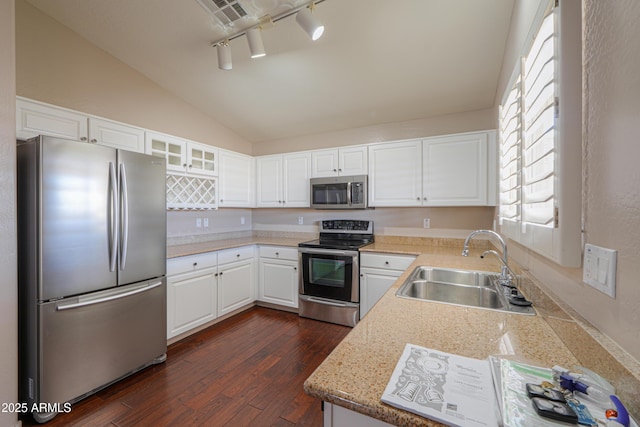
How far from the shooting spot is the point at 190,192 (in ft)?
10.0

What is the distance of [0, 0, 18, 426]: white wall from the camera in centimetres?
148

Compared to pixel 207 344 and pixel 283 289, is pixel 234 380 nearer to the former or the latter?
pixel 207 344

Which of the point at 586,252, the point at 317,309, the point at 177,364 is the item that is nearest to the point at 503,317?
the point at 586,252

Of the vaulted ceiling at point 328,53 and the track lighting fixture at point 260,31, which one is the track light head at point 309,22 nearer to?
the track lighting fixture at point 260,31

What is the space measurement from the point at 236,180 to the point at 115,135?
1.43 m

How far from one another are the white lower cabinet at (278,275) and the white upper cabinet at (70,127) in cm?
181

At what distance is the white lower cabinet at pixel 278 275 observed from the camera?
326 centimetres

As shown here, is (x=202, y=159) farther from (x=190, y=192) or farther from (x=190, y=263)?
(x=190, y=263)

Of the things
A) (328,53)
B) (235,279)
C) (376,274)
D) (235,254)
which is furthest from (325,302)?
(328,53)

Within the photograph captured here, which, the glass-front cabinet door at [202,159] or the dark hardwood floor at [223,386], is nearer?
the dark hardwood floor at [223,386]

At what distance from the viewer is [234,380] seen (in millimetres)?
2031

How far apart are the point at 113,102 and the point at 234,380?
2.76 meters

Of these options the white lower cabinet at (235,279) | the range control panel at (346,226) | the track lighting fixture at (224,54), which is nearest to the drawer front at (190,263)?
the white lower cabinet at (235,279)

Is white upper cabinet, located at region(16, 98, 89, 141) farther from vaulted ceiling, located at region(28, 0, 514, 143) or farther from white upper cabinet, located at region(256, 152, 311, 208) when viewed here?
white upper cabinet, located at region(256, 152, 311, 208)
